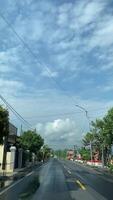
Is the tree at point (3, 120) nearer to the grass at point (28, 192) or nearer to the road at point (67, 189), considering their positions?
the road at point (67, 189)

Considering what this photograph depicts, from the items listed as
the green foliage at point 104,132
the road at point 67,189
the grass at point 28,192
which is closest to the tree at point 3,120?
the road at point 67,189

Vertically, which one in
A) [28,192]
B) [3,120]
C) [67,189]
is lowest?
[28,192]

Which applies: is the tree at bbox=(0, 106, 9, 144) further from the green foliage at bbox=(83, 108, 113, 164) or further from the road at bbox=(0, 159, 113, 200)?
the green foliage at bbox=(83, 108, 113, 164)

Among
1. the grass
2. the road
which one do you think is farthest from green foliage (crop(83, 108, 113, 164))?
the grass

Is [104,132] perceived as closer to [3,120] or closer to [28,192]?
[3,120]

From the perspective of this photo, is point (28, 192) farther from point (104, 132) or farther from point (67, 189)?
point (104, 132)

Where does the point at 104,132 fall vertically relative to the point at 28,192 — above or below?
above

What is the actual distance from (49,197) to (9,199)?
203 cm

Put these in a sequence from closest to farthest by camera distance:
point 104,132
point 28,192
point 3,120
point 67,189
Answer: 1. point 28,192
2. point 67,189
3. point 3,120
4. point 104,132

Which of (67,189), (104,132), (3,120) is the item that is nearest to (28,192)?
(67,189)

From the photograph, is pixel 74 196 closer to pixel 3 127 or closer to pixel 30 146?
pixel 3 127

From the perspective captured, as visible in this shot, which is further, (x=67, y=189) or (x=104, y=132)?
(x=104, y=132)

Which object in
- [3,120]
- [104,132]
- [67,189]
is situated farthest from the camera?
[104,132]

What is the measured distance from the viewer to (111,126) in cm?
6134
